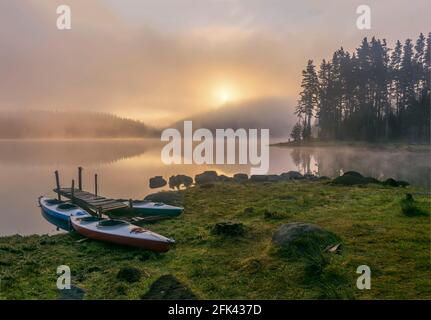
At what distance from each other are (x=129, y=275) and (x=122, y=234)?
4.31m

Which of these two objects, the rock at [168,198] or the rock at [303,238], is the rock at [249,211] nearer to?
the rock at [303,238]

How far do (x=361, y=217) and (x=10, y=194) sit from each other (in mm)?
33634

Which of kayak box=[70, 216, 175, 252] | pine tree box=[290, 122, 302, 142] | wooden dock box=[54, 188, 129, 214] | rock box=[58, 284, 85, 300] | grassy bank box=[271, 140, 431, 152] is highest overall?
pine tree box=[290, 122, 302, 142]

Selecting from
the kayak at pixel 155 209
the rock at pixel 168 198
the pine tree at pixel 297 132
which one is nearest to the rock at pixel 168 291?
the kayak at pixel 155 209

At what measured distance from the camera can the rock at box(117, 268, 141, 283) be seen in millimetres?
10266

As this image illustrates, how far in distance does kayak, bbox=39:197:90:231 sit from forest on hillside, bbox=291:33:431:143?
233 ft

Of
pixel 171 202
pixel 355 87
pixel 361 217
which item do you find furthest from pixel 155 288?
pixel 355 87

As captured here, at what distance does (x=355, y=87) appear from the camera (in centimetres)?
8012

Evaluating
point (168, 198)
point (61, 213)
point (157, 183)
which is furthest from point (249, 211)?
point (157, 183)

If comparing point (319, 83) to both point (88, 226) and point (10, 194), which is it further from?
point (88, 226)

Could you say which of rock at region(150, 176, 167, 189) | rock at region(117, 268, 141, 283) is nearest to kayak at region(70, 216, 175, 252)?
rock at region(117, 268, 141, 283)

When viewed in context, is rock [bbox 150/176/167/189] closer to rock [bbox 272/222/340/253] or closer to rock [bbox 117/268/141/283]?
rock [bbox 272/222/340/253]

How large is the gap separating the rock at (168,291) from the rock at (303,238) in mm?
3967
